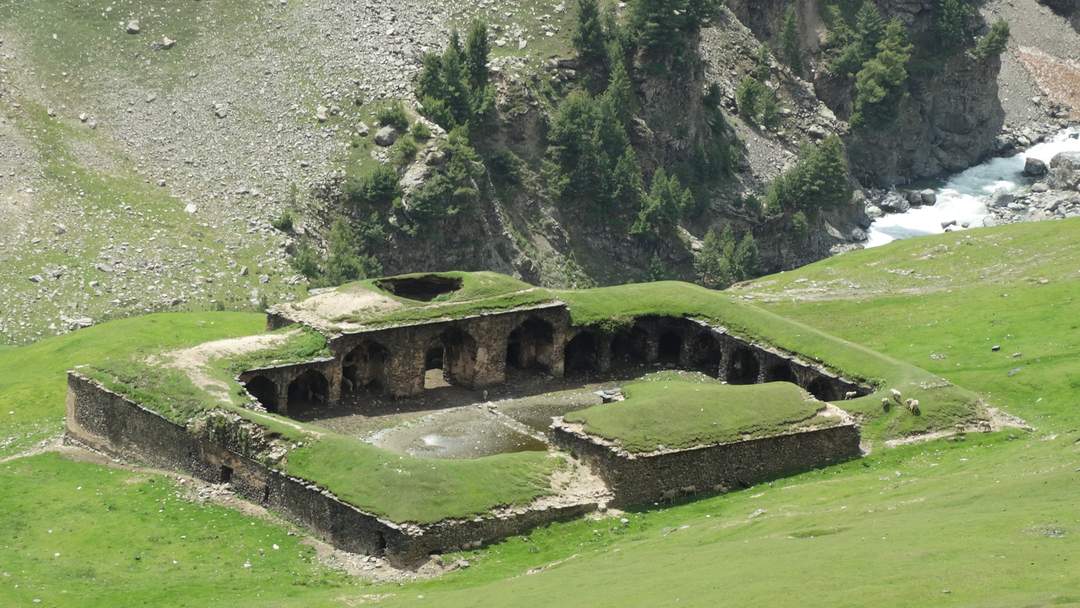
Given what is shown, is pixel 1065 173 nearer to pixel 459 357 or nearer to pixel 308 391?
pixel 459 357

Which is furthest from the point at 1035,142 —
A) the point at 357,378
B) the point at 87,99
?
the point at 357,378

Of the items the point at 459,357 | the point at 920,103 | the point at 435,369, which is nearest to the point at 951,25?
the point at 920,103

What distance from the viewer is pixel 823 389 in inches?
3083

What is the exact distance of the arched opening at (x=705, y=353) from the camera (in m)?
84.2

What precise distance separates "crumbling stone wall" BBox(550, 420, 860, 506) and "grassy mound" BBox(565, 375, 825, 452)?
1.47 ft

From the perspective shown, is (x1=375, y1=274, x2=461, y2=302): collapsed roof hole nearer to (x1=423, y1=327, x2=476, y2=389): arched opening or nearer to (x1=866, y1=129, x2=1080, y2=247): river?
(x1=423, y1=327, x2=476, y2=389): arched opening

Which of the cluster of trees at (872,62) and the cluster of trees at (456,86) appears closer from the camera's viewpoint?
the cluster of trees at (456,86)

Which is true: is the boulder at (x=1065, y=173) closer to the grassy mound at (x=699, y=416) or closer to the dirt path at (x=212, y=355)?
the grassy mound at (x=699, y=416)

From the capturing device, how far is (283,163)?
130000 mm

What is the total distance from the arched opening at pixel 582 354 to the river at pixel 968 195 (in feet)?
247

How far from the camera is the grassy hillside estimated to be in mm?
42344

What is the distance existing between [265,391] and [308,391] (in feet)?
8.95

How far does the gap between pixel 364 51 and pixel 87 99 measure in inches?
902

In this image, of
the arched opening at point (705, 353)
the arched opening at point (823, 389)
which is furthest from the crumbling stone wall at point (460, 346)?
the arched opening at point (823, 389)
